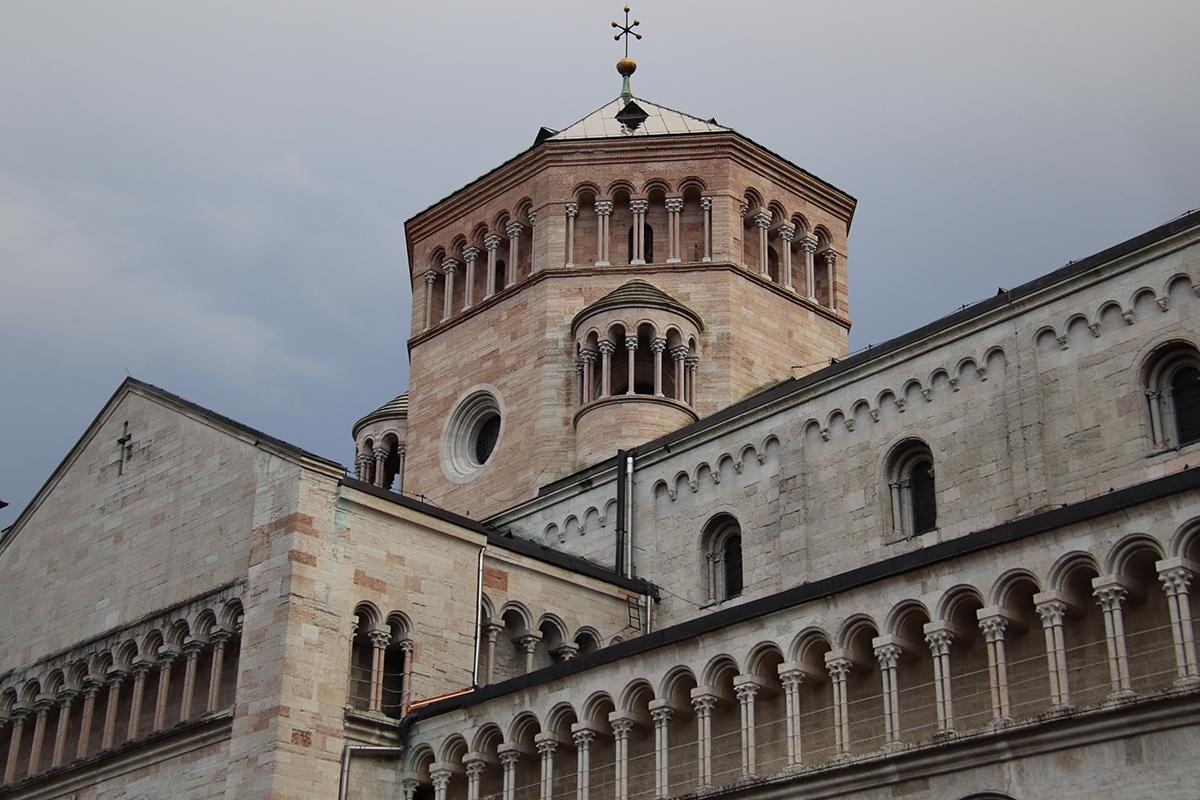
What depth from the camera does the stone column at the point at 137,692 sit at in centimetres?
2894

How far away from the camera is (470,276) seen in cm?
4103

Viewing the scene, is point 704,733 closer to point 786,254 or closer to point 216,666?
point 216,666

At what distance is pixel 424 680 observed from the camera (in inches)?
1099

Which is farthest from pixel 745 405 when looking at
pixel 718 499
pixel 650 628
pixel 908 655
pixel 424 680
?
pixel 908 655

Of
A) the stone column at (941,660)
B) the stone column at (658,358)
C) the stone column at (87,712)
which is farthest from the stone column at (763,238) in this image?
the stone column at (941,660)

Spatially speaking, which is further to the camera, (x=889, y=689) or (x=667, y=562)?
(x=667, y=562)

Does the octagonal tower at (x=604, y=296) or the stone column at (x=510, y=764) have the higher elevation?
the octagonal tower at (x=604, y=296)

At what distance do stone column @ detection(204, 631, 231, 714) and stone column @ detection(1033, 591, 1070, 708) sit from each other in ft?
45.7

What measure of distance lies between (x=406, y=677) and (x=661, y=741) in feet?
18.1

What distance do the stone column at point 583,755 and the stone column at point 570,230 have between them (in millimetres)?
15938

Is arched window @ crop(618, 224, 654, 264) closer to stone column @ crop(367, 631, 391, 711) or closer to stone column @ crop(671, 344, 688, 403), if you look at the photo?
stone column @ crop(671, 344, 688, 403)

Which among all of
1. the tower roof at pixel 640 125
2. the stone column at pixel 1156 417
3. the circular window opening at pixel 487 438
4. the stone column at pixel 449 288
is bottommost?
the stone column at pixel 1156 417

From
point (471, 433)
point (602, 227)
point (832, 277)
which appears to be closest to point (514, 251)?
point (602, 227)

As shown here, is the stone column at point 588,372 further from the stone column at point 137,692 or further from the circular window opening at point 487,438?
the stone column at point 137,692
